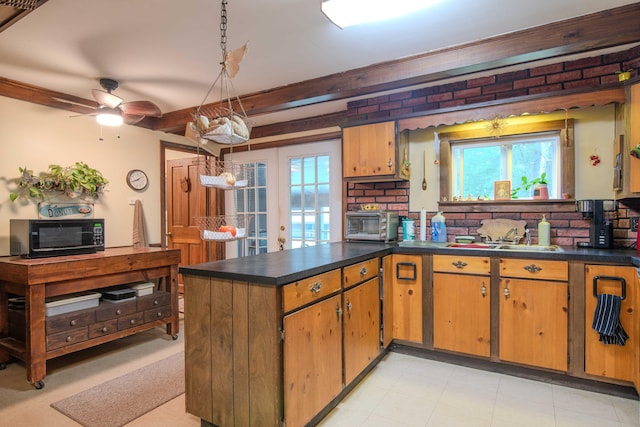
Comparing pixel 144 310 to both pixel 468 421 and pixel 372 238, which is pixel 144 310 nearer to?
pixel 372 238

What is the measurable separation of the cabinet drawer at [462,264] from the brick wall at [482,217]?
0.61 metres

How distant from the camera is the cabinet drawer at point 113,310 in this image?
2789 millimetres

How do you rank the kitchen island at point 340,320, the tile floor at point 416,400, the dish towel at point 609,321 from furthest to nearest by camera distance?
the dish towel at point 609,321
the tile floor at point 416,400
the kitchen island at point 340,320

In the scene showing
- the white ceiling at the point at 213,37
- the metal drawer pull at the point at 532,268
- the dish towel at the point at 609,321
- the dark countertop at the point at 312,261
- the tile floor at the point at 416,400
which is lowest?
the tile floor at the point at 416,400

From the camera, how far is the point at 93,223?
3.03m

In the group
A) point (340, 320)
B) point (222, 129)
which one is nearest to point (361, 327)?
point (340, 320)

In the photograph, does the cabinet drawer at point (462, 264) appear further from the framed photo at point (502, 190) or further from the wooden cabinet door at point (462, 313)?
the framed photo at point (502, 190)

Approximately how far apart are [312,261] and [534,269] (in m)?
1.60

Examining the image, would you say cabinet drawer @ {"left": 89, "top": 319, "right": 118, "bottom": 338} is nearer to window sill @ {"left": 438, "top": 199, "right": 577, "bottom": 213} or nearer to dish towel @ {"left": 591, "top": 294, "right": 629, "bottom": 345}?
window sill @ {"left": 438, "top": 199, "right": 577, "bottom": 213}

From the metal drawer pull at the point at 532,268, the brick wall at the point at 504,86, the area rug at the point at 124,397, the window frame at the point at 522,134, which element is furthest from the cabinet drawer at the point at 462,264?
the area rug at the point at 124,397

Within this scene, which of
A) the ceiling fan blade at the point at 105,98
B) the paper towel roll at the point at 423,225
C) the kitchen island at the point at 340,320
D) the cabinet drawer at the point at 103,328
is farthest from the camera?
the paper towel roll at the point at 423,225

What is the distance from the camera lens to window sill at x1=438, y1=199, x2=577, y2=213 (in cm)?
278

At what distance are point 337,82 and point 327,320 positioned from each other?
6.74ft

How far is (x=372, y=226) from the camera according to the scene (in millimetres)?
3248
